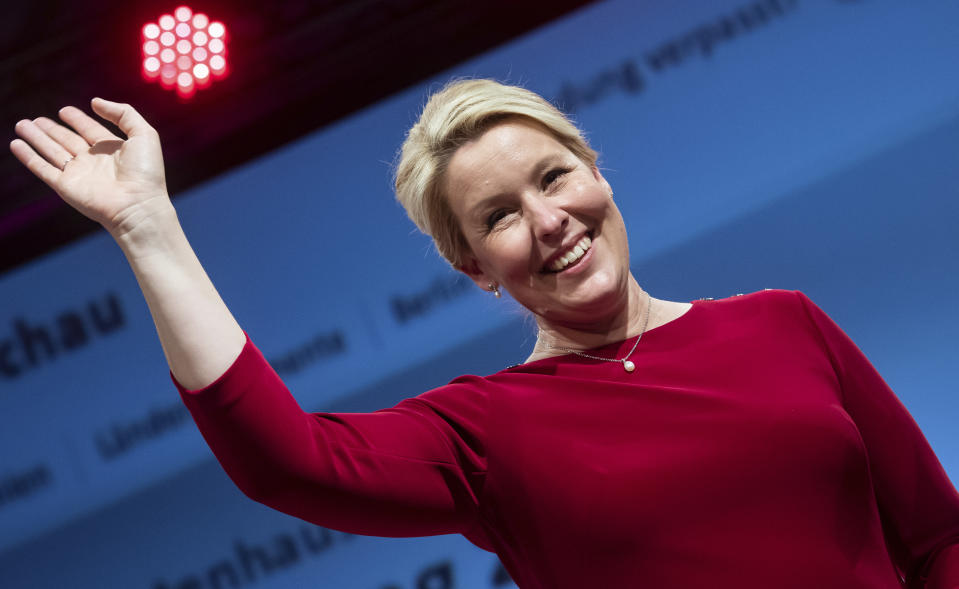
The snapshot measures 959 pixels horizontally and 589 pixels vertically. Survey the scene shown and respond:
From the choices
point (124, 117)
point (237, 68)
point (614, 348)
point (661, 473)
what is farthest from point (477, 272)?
point (237, 68)

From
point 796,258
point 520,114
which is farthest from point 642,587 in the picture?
point 796,258

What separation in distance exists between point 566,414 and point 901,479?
48 centimetres

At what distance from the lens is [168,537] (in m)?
3.15

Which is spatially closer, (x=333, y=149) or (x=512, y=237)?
(x=512, y=237)

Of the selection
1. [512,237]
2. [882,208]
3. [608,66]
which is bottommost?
[882,208]

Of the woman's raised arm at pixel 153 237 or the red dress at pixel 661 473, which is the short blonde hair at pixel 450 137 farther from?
the woman's raised arm at pixel 153 237

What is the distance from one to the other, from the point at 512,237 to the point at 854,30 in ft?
7.42

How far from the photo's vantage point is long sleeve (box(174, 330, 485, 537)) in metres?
0.99

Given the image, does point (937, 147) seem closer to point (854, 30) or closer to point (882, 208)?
point (882, 208)

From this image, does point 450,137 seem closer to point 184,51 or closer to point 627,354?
point 627,354

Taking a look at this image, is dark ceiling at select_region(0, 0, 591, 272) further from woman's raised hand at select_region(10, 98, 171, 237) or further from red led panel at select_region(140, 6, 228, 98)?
woman's raised hand at select_region(10, 98, 171, 237)

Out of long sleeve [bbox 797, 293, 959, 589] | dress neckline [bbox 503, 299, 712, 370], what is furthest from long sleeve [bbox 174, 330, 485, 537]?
long sleeve [bbox 797, 293, 959, 589]

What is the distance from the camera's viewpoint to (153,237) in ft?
3.30

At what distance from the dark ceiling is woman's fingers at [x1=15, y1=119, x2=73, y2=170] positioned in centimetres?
221
